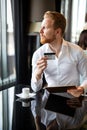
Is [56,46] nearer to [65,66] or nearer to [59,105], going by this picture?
[65,66]

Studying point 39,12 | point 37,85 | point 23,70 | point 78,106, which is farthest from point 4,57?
point 78,106

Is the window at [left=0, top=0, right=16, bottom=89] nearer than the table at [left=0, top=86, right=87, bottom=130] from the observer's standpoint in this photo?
No

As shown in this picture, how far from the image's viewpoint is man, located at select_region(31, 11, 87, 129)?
197 cm

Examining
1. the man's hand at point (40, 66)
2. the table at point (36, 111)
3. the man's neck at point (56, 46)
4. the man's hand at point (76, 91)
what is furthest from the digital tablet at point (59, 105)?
the man's neck at point (56, 46)

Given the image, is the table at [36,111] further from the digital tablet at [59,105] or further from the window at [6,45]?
the window at [6,45]

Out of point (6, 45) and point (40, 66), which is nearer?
point (40, 66)

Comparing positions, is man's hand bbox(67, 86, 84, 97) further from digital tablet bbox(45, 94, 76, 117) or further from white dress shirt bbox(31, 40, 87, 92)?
white dress shirt bbox(31, 40, 87, 92)

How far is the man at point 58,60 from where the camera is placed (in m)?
1.97

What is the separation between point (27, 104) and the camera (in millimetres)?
1648

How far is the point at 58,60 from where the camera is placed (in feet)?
6.73

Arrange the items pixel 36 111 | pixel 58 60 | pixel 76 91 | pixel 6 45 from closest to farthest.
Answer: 1. pixel 36 111
2. pixel 76 91
3. pixel 58 60
4. pixel 6 45

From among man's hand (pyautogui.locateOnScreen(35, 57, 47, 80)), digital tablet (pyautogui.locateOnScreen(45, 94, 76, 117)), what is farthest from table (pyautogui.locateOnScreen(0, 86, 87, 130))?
man's hand (pyautogui.locateOnScreen(35, 57, 47, 80))

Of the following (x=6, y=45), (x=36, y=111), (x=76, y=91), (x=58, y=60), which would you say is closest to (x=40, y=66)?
(x=58, y=60)

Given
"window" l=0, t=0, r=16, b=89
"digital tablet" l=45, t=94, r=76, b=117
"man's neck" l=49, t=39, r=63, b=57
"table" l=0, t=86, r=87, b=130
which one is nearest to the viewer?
"table" l=0, t=86, r=87, b=130
